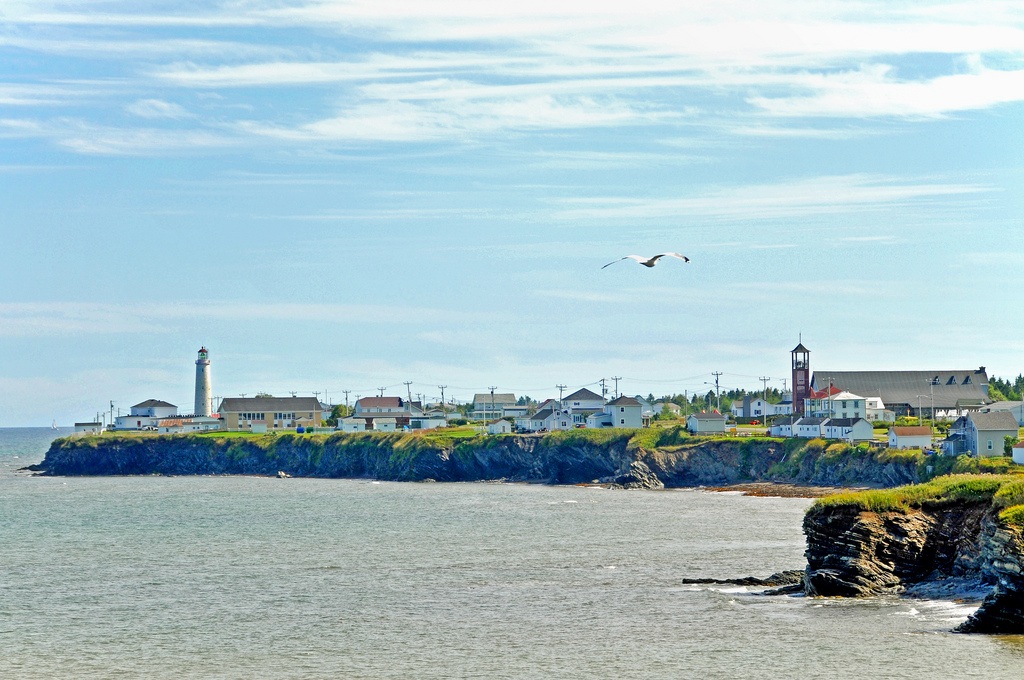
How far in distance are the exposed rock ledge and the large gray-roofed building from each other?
113035 mm

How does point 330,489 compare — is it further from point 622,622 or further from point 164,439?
point 622,622

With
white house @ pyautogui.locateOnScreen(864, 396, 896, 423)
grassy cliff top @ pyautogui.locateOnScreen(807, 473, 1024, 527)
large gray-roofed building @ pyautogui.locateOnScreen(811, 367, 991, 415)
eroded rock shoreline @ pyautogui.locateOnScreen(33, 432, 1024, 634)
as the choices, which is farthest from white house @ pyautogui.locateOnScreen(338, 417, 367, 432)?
grassy cliff top @ pyautogui.locateOnScreen(807, 473, 1024, 527)

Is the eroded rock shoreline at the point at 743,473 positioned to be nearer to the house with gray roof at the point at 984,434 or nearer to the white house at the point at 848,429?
the house with gray roof at the point at 984,434

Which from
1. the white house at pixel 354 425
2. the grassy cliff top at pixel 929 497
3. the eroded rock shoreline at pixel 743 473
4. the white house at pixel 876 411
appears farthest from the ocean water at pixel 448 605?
the white house at pixel 354 425

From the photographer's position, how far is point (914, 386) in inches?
6437

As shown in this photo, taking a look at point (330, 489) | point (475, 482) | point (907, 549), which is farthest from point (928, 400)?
point (907, 549)

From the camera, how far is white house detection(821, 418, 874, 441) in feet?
391

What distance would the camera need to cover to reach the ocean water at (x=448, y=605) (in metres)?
39.4

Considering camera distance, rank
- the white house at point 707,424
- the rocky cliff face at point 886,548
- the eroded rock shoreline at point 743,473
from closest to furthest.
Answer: the eroded rock shoreline at point 743,473, the rocky cliff face at point 886,548, the white house at point 707,424

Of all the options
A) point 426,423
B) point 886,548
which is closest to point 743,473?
point 886,548

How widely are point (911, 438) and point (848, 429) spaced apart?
11.7m

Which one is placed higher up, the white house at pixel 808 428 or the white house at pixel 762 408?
the white house at pixel 762 408

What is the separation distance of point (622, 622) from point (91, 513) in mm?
66599

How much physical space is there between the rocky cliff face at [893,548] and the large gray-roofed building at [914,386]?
113124 millimetres
